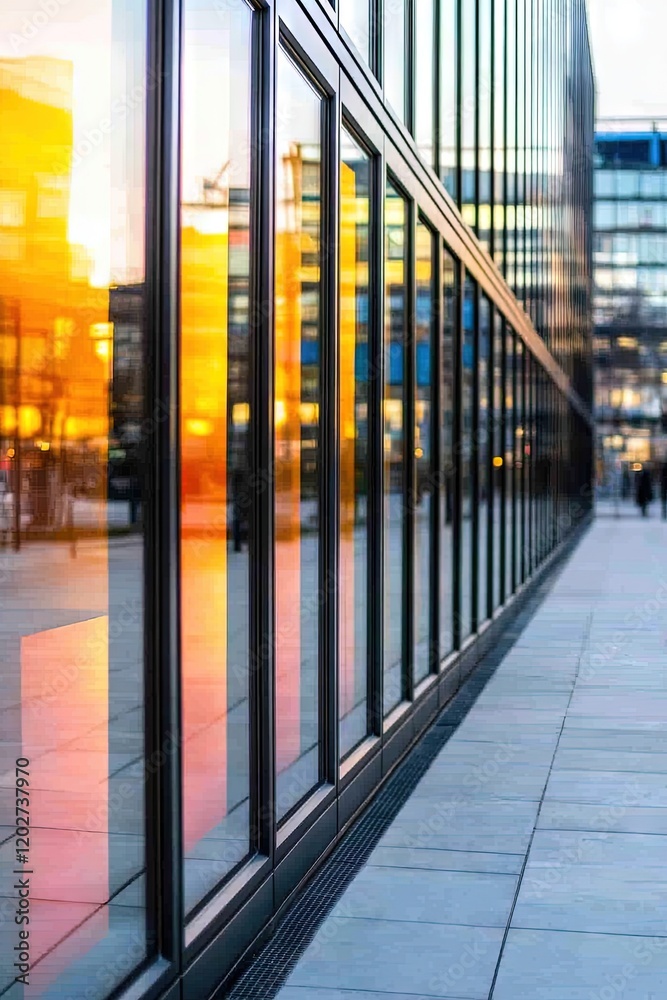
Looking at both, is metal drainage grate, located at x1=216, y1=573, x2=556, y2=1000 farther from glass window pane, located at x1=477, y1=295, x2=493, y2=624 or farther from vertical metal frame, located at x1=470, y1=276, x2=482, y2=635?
glass window pane, located at x1=477, y1=295, x2=493, y2=624

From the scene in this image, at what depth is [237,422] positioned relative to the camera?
5.02 meters

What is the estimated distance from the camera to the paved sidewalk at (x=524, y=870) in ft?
14.9

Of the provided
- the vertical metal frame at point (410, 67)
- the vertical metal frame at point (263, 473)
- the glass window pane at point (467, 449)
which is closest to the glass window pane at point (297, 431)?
the vertical metal frame at point (263, 473)

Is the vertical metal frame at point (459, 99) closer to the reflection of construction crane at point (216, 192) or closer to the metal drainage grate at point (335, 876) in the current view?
the metal drainage grate at point (335, 876)

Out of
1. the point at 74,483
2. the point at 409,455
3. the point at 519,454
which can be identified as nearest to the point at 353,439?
the point at 409,455

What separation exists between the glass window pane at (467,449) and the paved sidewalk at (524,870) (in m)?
2.00

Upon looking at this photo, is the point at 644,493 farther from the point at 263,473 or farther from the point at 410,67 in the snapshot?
the point at 263,473

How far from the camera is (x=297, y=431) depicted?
19.8 ft

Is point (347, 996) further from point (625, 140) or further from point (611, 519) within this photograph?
point (625, 140)

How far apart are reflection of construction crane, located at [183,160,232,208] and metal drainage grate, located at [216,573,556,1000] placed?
2641mm

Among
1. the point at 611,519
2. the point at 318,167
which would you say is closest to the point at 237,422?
the point at 318,167

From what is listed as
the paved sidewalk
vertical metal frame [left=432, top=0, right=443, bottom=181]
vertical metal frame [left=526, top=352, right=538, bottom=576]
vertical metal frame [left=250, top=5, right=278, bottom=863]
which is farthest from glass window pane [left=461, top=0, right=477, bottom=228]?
vertical metal frame [left=526, top=352, right=538, bottom=576]

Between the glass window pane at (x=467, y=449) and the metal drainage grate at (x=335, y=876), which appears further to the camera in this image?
the glass window pane at (x=467, y=449)

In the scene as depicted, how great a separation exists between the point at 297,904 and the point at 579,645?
28.4ft
